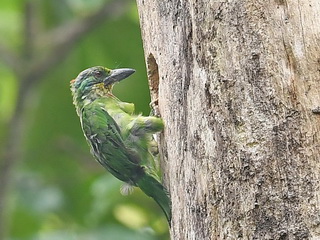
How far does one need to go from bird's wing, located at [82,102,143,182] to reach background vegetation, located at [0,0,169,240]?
1.83 metres

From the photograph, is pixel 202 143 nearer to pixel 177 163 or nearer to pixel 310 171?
pixel 177 163

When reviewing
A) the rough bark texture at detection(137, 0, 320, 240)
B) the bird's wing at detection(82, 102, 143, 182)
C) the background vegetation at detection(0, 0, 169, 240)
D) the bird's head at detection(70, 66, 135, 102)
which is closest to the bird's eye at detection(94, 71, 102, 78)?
the bird's head at detection(70, 66, 135, 102)

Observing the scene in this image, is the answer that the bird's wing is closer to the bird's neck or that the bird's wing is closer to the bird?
the bird

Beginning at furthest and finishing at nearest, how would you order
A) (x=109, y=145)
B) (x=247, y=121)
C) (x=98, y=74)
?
(x=98, y=74)
(x=109, y=145)
(x=247, y=121)

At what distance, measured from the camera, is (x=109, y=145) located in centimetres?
483

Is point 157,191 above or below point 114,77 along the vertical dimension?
below

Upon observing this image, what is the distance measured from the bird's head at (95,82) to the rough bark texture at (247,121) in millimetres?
1184

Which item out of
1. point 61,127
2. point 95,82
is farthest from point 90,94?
point 61,127

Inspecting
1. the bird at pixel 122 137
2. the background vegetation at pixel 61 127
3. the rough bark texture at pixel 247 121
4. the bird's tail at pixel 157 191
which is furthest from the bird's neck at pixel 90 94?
the background vegetation at pixel 61 127

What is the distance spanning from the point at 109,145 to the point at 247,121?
3.93ft

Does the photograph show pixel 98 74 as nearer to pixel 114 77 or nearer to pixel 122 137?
pixel 114 77

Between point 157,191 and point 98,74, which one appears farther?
point 98,74

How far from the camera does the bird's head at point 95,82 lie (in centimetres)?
531

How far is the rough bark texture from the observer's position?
12.1 ft
